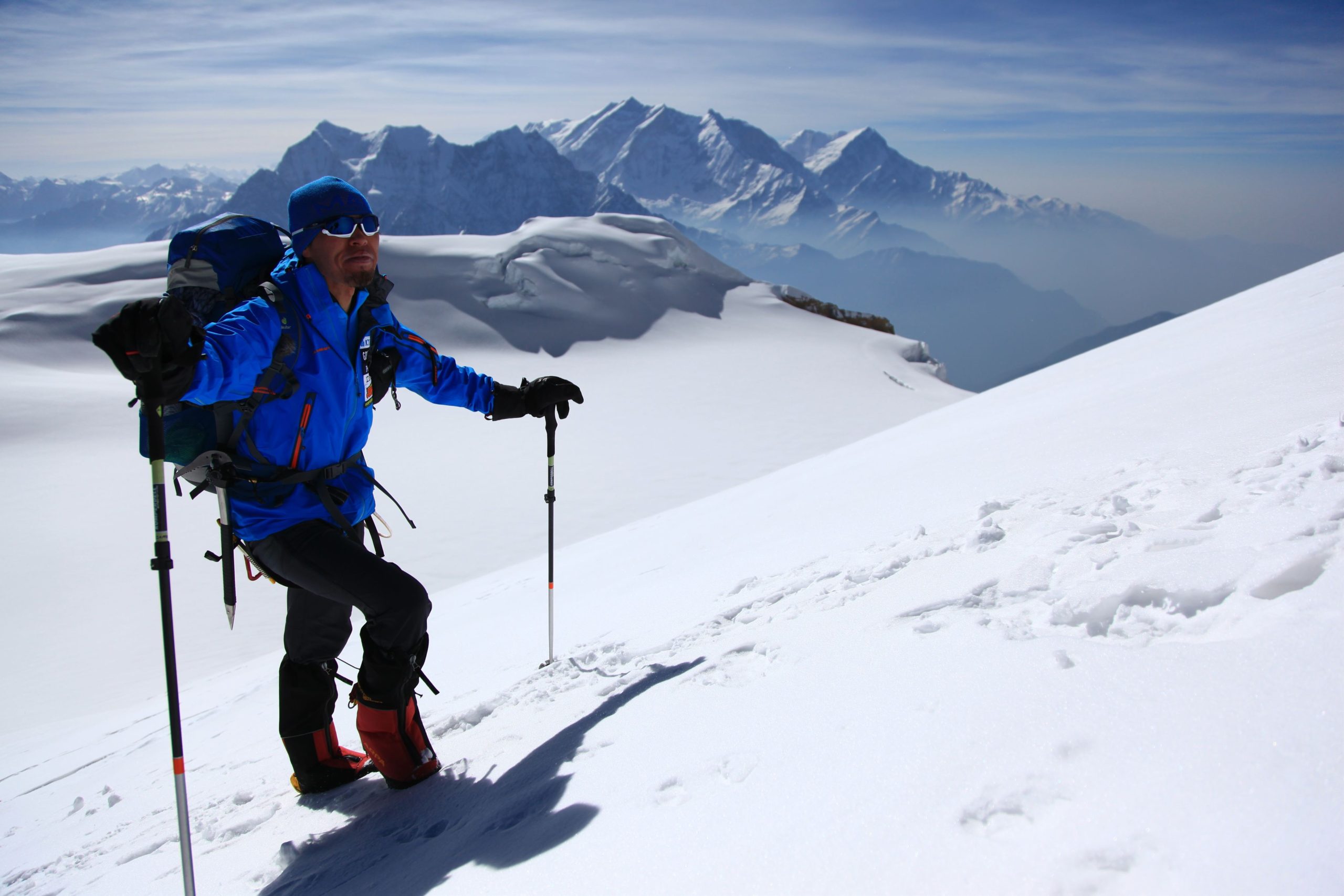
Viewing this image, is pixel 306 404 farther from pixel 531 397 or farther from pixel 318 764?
pixel 318 764

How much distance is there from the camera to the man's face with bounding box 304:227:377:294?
3004 millimetres

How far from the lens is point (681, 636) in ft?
11.8

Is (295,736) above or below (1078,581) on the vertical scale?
below

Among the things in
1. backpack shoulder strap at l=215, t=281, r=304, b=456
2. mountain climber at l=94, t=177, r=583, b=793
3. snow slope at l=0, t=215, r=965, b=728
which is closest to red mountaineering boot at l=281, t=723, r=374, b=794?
mountain climber at l=94, t=177, r=583, b=793

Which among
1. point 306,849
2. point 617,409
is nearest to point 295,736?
point 306,849

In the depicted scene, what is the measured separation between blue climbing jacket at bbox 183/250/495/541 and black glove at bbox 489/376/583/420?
0.65 meters

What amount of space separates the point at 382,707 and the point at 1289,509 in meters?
3.21

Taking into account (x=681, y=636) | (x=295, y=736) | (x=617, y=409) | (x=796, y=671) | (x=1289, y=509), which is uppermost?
(x=1289, y=509)

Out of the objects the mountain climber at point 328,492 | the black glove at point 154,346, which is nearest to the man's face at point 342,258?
the mountain climber at point 328,492

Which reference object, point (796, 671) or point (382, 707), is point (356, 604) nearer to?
point (382, 707)

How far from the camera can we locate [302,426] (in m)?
2.89

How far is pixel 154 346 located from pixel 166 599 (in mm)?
787

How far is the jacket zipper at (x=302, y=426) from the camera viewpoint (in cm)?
288

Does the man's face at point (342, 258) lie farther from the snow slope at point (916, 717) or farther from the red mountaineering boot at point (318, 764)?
the snow slope at point (916, 717)
